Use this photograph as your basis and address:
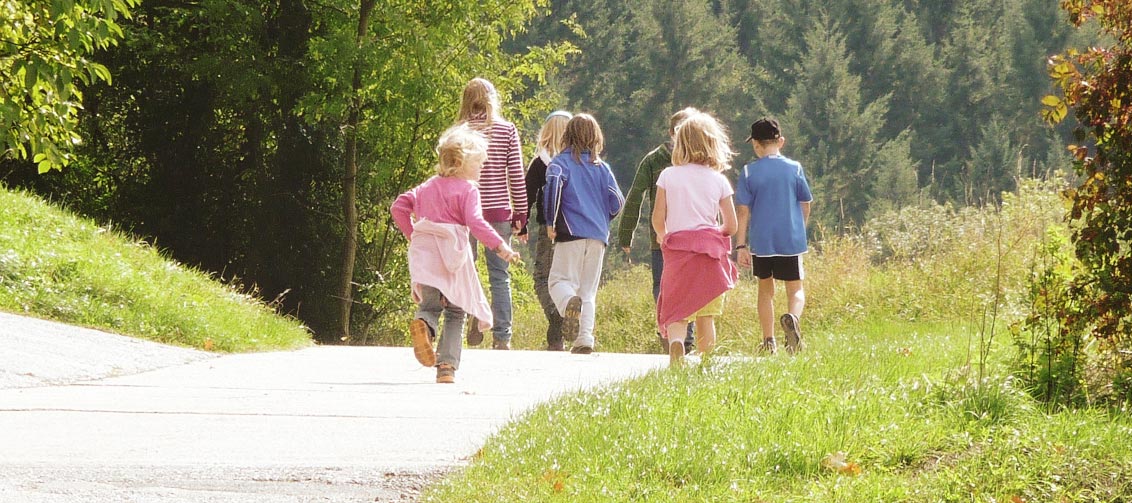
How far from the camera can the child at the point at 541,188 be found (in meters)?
11.6

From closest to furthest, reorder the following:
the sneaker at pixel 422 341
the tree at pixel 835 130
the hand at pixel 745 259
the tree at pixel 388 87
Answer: the sneaker at pixel 422 341 → the hand at pixel 745 259 → the tree at pixel 388 87 → the tree at pixel 835 130

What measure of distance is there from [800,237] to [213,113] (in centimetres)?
1314

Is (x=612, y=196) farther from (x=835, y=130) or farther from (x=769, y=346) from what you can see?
(x=835, y=130)

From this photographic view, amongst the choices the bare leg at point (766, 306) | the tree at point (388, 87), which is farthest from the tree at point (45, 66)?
the bare leg at point (766, 306)

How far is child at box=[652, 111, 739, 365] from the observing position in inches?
334

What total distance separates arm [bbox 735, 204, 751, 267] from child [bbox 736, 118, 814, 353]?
1 centimetres

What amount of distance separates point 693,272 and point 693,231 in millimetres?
248

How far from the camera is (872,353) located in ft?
26.4

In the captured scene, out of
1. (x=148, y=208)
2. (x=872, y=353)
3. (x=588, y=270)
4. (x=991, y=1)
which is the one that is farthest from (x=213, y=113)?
(x=991, y=1)

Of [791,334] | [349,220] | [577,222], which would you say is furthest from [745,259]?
[349,220]

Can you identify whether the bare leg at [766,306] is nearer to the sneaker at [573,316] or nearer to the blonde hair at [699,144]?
the blonde hair at [699,144]

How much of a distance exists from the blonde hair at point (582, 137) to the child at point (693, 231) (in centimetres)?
269

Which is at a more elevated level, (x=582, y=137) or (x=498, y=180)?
(x=582, y=137)

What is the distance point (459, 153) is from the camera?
8.78 m
